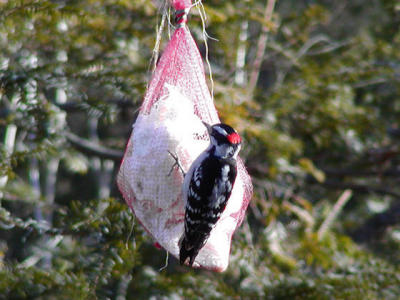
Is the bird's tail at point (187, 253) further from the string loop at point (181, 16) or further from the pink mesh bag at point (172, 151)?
the string loop at point (181, 16)

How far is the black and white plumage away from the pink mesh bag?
0.28 feet

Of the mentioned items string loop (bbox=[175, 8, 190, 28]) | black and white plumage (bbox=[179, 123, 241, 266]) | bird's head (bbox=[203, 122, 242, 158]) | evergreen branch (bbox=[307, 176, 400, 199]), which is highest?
string loop (bbox=[175, 8, 190, 28])

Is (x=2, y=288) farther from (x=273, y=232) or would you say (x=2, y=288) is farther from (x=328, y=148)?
(x=328, y=148)

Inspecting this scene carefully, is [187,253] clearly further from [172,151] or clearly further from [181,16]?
[181,16]

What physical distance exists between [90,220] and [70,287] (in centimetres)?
28

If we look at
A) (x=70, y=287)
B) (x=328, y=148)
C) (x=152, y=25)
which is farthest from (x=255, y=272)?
(x=328, y=148)

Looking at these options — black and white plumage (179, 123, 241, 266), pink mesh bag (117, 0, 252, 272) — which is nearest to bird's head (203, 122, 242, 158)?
black and white plumage (179, 123, 241, 266)

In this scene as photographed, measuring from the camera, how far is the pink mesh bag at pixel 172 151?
208 cm

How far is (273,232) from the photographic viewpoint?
134 inches

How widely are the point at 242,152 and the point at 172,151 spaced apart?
1506 millimetres

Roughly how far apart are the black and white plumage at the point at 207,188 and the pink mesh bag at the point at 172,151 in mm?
86

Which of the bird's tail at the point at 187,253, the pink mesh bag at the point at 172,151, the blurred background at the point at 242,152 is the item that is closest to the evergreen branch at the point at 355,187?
the blurred background at the point at 242,152

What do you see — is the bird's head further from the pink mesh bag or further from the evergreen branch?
the evergreen branch

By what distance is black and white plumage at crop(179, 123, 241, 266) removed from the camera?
1.93 metres
